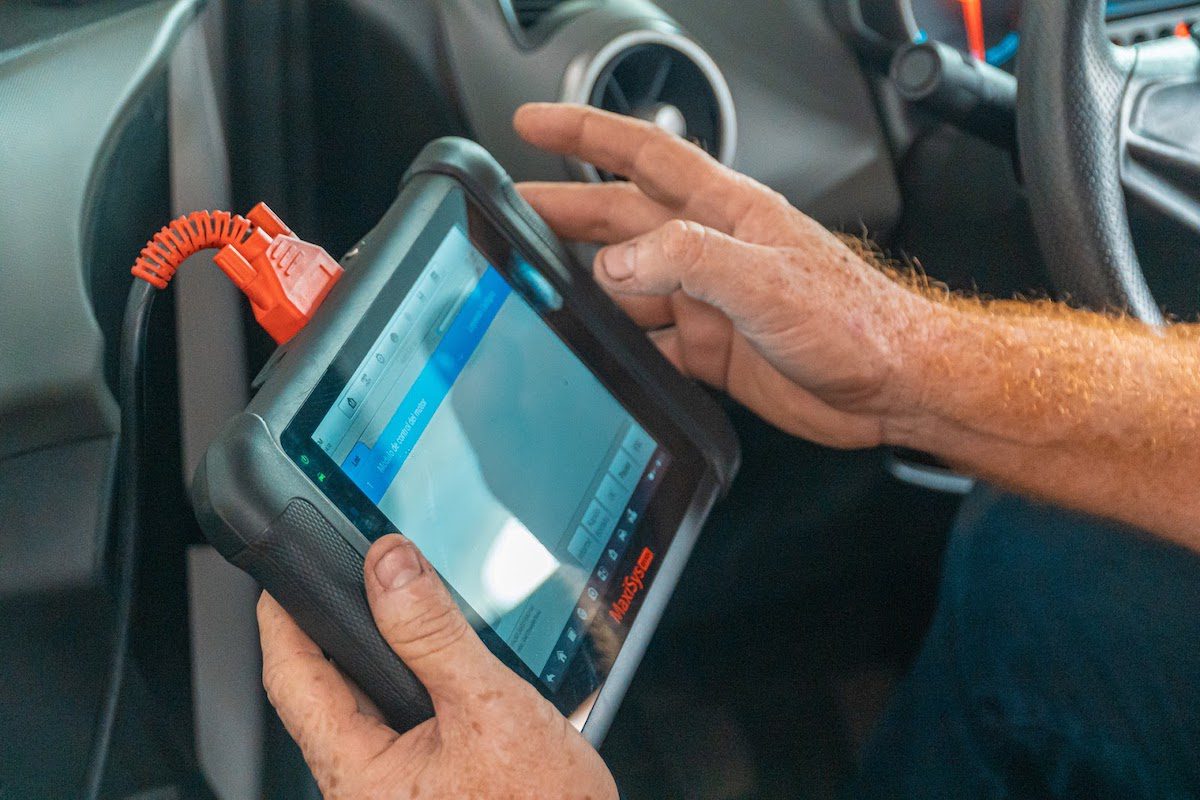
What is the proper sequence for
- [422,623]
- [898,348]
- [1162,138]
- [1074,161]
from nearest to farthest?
[422,623] < [898,348] < [1074,161] < [1162,138]

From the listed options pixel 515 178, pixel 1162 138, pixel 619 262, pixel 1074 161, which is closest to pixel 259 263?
pixel 619 262

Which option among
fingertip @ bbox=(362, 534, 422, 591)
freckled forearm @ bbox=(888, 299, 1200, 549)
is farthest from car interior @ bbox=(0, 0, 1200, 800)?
fingertip @ bbox=(362, 534, 422, 591)

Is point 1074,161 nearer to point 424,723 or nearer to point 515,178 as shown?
point 515,178

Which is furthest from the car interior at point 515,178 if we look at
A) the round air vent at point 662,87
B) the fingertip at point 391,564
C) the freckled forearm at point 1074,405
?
the fingertip at point 391,564

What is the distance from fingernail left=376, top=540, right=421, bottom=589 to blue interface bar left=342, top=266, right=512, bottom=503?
45 mm

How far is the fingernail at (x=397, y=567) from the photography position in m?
0.51

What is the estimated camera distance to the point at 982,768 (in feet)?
2.62

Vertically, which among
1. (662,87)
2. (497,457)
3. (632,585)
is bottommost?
(632,585)

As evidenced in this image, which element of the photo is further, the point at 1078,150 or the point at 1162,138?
the point at 1162,138

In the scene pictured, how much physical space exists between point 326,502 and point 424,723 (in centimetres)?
13

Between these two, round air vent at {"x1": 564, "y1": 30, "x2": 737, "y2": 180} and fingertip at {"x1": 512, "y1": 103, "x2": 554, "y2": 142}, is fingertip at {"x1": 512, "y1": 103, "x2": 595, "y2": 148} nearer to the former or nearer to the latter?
fingertip at {"x1": 512, "y1": 103, "x2": 554, "y2": 142}

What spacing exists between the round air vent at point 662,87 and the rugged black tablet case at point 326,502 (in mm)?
264

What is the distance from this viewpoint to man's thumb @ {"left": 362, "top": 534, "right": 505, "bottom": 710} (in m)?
0.51

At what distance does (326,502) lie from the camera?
53 centimetres
